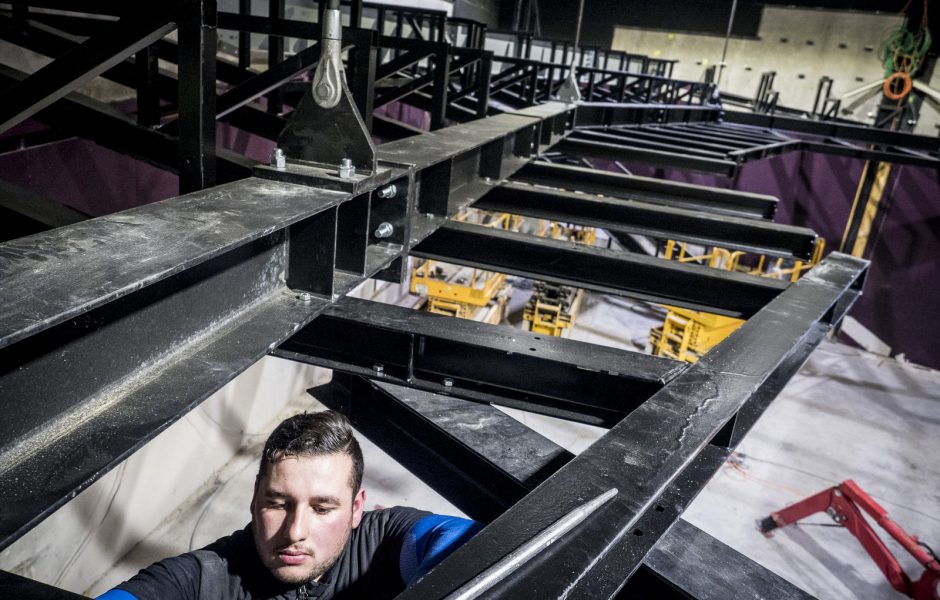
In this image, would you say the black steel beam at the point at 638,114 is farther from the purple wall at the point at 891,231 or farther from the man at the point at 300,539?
the man at the point at 300,539

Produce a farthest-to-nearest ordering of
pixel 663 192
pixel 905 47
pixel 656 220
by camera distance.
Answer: pixel 905 47
pixel 663 192
pixel 656 220

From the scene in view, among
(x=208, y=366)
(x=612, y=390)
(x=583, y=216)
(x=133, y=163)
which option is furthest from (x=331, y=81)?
(x=133, y=163)

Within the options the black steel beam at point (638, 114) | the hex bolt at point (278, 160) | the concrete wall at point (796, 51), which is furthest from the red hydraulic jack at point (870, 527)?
the concrete wall at point (796, 51)

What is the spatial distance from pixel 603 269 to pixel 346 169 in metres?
1.68

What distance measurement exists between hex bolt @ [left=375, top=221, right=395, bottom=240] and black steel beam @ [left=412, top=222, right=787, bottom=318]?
0.82 meters

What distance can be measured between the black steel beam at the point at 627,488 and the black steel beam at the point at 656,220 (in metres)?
1.46

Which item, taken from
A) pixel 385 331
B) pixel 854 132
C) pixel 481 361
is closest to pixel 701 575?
pixel 481 361

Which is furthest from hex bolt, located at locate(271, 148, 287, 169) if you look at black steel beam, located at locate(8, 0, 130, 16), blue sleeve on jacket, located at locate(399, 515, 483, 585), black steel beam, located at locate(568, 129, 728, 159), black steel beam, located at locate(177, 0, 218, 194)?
black steel beam, located at locate(568, 129, 728, 159)

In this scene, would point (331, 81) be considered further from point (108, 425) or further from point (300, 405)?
point (300, 405)

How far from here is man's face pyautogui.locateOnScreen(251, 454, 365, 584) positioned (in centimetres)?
217

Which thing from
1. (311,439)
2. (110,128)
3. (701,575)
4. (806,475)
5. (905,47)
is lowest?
(806,475)

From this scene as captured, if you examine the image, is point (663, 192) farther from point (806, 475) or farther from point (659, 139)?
point (806, 475)

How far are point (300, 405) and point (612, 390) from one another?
28.7 feet

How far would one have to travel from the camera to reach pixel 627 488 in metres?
1.45
